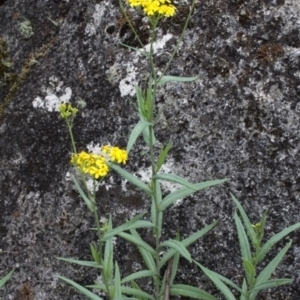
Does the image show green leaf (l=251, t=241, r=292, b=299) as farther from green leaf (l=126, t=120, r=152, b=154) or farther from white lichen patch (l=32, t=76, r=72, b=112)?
white lichen patch (l=32, t=76, r=72, b=112)

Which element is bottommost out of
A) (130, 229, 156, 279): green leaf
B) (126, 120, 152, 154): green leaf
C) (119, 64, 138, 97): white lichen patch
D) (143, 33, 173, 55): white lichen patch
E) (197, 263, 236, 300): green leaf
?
(197, 263, 236, 300): green leaf

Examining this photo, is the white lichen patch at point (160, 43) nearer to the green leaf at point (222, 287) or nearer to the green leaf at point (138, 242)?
the green leaf at point (138, 242)

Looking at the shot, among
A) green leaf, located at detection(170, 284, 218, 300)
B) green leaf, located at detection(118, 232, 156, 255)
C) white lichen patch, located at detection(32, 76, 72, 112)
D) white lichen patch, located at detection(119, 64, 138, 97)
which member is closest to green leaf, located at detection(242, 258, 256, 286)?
green leaf, located at detection(170, 284, 218, 300)

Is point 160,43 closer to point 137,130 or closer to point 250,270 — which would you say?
point 137,130

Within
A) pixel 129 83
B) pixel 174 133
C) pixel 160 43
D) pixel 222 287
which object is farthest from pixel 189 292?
pixel 160 43

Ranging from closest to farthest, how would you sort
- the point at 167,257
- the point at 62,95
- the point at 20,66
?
the point at 167,257 < the point at 62,95 < the point at 20,66

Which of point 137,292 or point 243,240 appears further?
point 137,292

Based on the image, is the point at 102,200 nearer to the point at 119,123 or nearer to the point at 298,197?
the point at 119,123

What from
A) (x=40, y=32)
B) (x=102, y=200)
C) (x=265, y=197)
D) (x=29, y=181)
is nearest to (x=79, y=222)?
(x=102, y=200)
